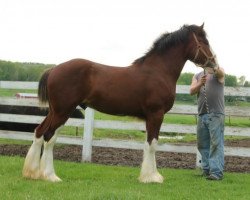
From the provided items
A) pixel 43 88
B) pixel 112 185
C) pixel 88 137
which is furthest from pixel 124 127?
pixel 112 185

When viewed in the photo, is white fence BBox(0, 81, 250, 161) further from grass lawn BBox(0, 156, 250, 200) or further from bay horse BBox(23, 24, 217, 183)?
bay horse BBox(23, 24, 217, 183)

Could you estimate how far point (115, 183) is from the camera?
6.26 m

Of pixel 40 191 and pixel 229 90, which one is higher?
pixel 229 90

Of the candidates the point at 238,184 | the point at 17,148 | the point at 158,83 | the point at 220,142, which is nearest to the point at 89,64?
the point at 158,83

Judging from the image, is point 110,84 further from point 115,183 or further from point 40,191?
point 40,191

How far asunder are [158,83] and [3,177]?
2907 millimetres

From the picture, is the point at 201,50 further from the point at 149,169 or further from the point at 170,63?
the point at 149,169

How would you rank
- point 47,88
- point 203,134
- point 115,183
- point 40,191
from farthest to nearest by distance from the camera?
point 203,134
point 47,88
point 115,183
point 40,191

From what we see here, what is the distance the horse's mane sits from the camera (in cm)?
695

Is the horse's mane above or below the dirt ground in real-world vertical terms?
above

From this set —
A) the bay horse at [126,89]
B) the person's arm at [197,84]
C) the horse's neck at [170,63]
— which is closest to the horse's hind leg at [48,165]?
the bay horse at [126,89]

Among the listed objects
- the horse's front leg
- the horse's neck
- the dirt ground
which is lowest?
the dirt ground

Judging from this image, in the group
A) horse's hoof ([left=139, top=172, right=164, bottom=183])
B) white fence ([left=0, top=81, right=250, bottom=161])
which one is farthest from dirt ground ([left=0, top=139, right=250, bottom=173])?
horse's hoof ([left=139, top=172, right=164, bottom=183])

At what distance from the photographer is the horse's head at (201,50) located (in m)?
6.82
